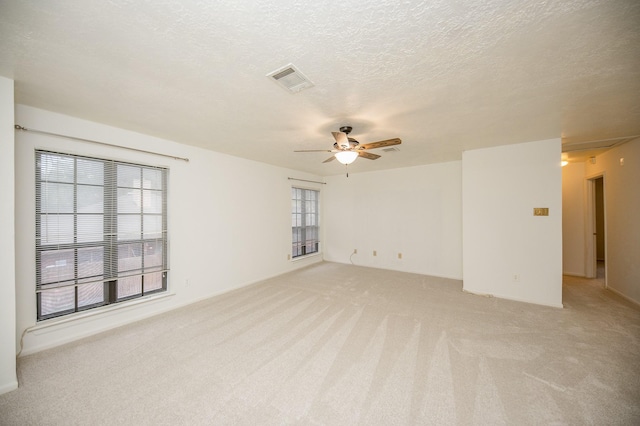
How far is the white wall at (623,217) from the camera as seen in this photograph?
131 inches

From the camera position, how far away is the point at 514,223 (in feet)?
12.0

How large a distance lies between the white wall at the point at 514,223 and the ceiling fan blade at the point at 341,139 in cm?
279

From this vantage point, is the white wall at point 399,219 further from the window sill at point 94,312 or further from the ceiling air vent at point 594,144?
the window sill at point 94,312

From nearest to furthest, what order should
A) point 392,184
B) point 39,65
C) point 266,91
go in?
1. point 39,65
2. point 266,91
3. point 392,184

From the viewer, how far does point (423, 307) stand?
3348mm

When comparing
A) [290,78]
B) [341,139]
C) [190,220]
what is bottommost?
[190,220]

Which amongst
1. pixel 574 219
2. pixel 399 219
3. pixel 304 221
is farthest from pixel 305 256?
pixel 574 219

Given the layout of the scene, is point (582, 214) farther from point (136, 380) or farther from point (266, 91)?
point (136, 380)

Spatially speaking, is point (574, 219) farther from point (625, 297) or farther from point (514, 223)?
point (514, 223)

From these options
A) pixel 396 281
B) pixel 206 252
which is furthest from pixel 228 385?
pixel 396 281

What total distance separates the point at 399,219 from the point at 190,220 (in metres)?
4.58

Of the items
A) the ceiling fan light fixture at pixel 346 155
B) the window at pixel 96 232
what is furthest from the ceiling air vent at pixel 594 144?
the window at pixel 96 232

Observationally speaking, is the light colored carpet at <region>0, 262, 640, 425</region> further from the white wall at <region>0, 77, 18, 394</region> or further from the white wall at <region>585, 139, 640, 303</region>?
the white wall at <region>585, 139, 640, 303</region>

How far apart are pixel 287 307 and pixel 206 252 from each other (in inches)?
68.9
